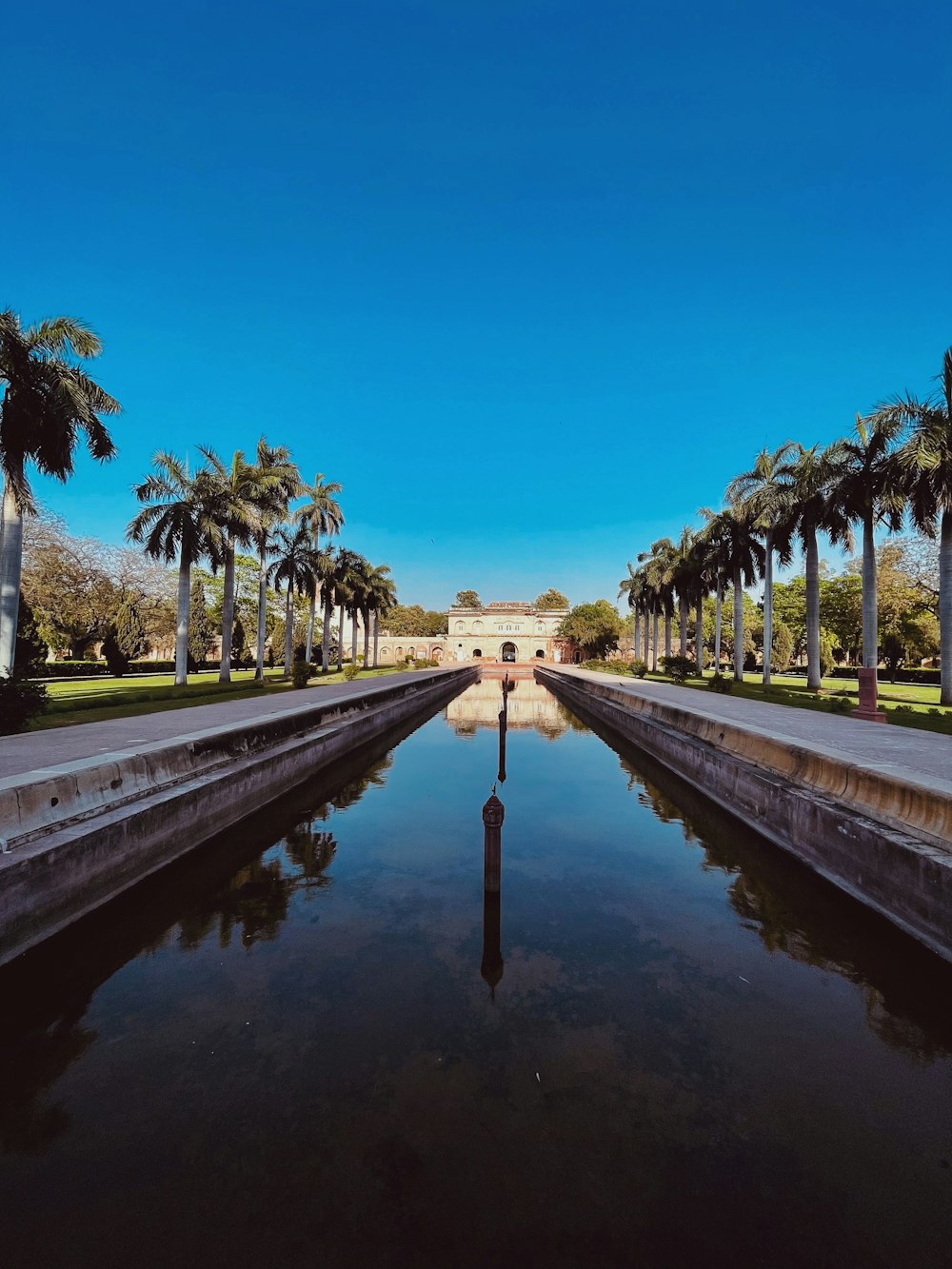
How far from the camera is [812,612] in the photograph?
27.0 m

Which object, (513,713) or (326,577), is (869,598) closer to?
(513,713)

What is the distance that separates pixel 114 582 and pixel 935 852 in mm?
42505

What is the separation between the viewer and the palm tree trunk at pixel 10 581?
14148 millimetres

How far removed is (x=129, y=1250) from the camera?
8.53 feet

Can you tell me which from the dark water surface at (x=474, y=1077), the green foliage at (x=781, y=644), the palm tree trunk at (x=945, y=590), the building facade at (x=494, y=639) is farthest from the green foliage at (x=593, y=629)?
the dark water surface at (x=474, y=1077)

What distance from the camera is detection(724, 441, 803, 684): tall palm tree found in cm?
2670

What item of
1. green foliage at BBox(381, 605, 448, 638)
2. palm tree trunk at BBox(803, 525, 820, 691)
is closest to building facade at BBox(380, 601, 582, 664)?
green foliage at BBox(381, 605, 448, 638)

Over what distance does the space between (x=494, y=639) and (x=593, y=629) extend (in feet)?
78.9

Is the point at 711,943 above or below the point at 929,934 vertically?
below

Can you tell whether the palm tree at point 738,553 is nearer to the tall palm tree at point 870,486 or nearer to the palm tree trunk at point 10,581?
the tall palm tree at point 870,486

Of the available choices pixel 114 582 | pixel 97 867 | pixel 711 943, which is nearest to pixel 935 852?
pixel 711 943

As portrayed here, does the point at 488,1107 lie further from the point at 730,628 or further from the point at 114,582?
the point at 730,628

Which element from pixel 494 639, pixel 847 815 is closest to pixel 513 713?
pixel 847 815

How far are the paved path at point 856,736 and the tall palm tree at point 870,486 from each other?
5.90m
